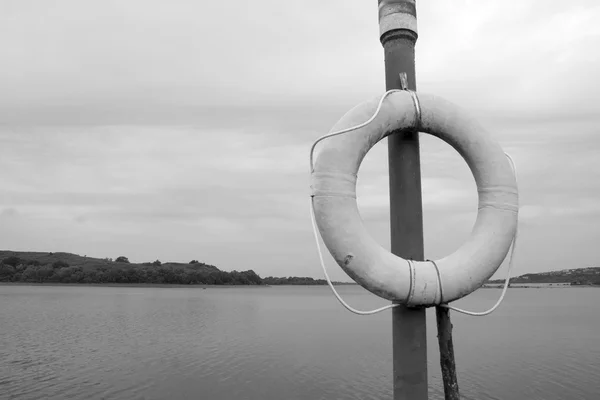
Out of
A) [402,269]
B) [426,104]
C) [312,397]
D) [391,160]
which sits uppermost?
[426,104]

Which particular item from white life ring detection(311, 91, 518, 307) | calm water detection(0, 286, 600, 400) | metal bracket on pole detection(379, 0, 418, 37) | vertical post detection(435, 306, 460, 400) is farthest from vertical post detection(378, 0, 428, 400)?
calm water detection(0, 286, 600, 400)

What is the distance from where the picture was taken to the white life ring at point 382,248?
113 inches

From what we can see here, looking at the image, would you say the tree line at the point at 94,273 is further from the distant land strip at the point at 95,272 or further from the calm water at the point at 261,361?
the calm water at the point at 261,361

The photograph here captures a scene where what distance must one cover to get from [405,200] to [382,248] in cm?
34

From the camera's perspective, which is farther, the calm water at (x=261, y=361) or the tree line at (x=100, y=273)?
the tree line at (x=100, y=273)

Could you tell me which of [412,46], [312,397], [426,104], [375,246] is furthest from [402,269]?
[312,397]

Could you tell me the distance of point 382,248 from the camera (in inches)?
116

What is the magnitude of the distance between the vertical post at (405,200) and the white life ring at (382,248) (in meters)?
0.12

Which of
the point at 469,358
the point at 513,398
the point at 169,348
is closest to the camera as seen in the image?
the point at 513,398

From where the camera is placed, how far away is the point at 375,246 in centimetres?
292

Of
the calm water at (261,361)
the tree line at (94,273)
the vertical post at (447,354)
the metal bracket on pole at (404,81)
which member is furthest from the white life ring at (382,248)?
the tree line at (94,273)

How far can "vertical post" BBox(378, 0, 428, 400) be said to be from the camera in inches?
113

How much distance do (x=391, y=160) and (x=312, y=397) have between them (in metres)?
10.6

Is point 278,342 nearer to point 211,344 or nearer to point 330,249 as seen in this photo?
point 211,344
